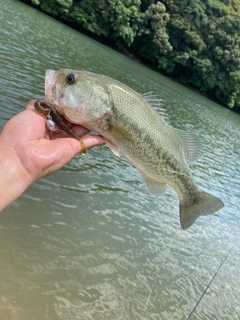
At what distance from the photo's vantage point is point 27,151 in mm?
3418

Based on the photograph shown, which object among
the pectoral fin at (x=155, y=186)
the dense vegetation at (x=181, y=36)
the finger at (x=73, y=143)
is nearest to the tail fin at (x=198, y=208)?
the pectoral fin at (x=155, y=186)

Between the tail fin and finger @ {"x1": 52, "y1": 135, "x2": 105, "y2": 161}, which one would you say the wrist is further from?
the tail fin

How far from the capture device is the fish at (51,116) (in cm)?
368

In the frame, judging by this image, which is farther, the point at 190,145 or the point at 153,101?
the point at 190,145

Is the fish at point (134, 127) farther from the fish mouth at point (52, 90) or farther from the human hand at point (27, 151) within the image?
the human hand at point (27, 151)

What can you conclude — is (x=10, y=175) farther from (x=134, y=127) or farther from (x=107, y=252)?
(x=107, y=252)

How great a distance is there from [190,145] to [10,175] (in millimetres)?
2511

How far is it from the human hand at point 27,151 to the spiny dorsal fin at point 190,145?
1663 millimetres

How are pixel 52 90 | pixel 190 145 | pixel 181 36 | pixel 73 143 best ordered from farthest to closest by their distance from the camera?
pixel 181 36 < pixel 190 145 < pixel 73 143 < pixel 52 90

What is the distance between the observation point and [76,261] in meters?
6.69

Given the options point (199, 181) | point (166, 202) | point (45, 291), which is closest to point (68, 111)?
point (45, 291)

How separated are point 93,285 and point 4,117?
6667mm

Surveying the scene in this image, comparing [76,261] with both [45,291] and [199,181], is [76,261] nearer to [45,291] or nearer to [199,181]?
[45,291]

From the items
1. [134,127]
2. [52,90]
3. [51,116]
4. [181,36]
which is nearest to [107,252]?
[134,127]
